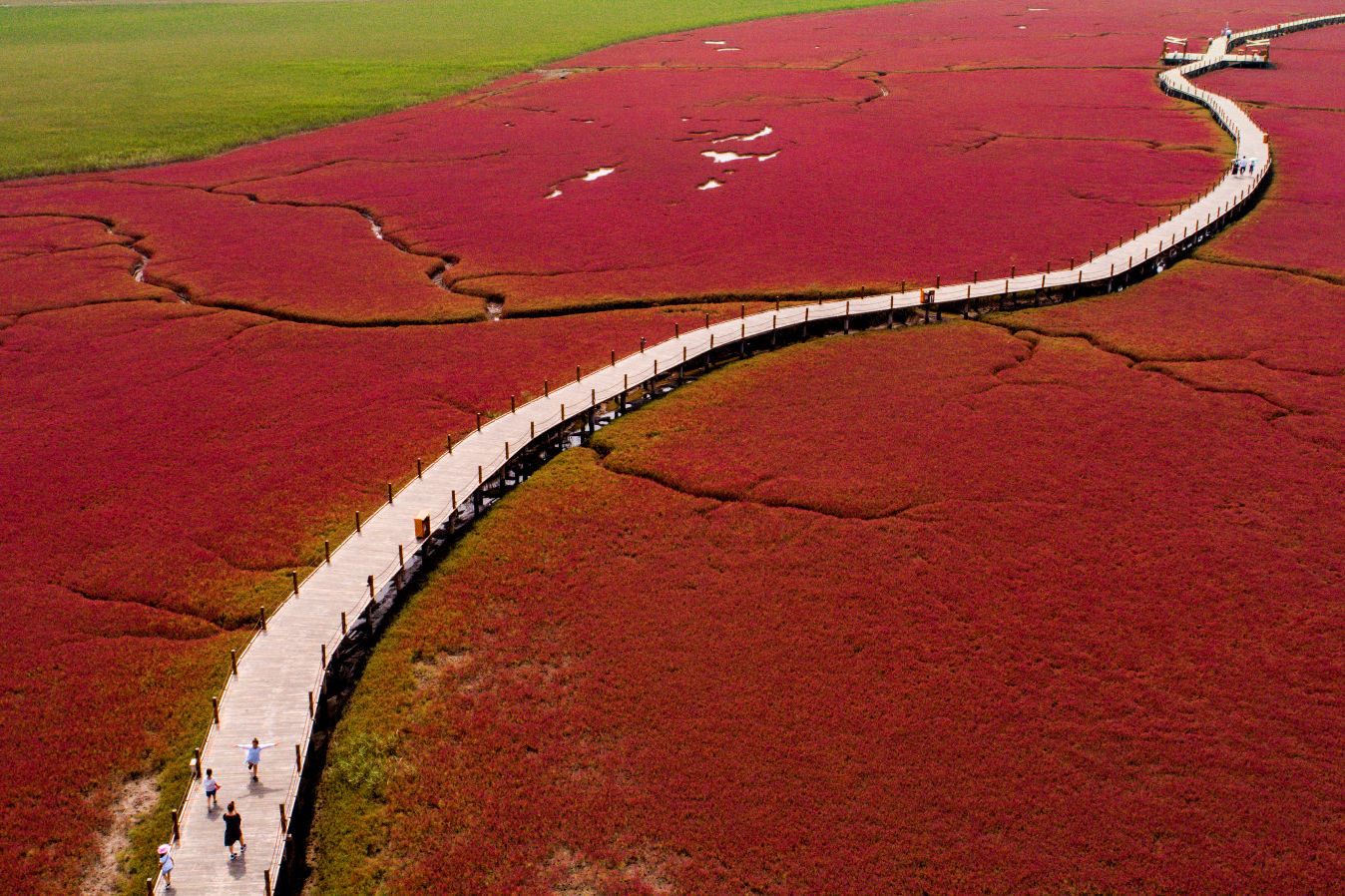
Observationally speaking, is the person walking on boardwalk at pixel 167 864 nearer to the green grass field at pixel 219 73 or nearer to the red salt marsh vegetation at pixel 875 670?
the red salt marsh vegetation at pixel 875 670

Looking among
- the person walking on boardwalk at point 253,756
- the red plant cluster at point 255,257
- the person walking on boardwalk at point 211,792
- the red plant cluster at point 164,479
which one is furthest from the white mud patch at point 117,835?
the red plant cluster at point 255,257

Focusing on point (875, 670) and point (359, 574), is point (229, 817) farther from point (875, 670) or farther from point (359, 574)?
point (875, 670)

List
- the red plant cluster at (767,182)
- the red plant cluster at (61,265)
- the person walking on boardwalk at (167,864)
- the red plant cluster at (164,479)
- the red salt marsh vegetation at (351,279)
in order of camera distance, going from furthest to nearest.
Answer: the red plant cluster at (767,182)
the red plant cluster at (61,265)
the red salt marsh vegetation at (351,279)
the red plant cluster at (164,479)
the person walking on boardwalk at (167,864)

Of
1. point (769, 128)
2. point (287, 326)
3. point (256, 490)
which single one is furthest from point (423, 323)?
point (769, 128)

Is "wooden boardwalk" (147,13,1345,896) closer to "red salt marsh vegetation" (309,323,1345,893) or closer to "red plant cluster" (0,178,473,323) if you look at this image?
"red salt marsh vegetation" (309,323,1345,893)

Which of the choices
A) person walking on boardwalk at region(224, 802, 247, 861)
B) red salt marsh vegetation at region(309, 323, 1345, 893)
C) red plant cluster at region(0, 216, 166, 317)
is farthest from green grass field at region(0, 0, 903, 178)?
person walking on boardwalk at region(224, 802, 247, 861)

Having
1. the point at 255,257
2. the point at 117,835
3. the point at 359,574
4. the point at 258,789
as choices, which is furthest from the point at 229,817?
the point at 255,257
